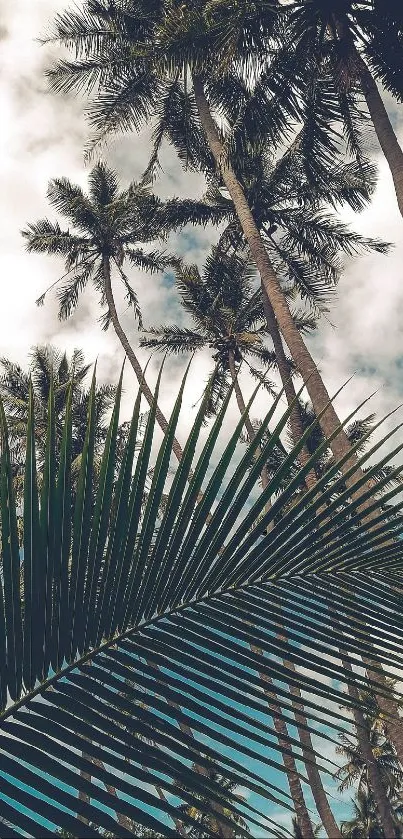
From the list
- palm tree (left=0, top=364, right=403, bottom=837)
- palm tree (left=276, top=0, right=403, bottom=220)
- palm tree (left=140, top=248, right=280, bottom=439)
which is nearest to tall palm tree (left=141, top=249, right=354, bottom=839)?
palm tree (left=140, top=248, right=280, bottom=439)

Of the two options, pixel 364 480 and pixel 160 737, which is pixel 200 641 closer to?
pixel 160 737

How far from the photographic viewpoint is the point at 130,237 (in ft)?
73.8

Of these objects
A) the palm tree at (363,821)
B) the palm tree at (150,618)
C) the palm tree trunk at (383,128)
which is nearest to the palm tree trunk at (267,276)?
the palm tree trunk at (383,128)

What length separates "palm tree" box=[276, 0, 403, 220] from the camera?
9.10m

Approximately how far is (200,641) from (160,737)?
19cm

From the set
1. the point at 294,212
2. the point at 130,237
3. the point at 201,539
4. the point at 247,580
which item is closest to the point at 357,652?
the point at 247,580

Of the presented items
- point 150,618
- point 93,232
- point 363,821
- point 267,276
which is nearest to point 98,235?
point 93,232

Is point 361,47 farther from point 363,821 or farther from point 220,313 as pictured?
point 363,821

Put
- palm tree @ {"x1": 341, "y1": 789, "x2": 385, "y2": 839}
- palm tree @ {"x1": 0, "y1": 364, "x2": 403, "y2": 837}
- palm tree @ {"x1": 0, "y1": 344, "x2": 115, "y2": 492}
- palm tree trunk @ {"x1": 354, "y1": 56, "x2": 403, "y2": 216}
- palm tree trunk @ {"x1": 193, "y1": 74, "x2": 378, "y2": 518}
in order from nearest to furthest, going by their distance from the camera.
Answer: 1. palm tree @ {"x1": 0, "y1": 364, "x2": 403, "y2": 837}
2. palm tree trunk @ {"x1": 354, "y1": 56, "x2": 403, "y2": 216}
3. palm tree trunk @ {"x1": 193, "y1": 74, "x2": 378, "y2": 518}
4. palm tree @ {"x1": 0, "y1": 344, "x2": 115, "y2": 492}
5. palm tree @ {"x1": 341, "y1": 789, "x2": 385, "y2": 839}

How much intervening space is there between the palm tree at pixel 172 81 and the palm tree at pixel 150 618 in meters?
9.59

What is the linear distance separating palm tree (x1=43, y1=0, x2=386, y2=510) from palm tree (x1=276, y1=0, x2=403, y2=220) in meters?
0.88

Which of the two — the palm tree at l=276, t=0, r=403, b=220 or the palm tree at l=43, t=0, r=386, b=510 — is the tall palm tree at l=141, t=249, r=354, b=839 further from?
the palm tree at l=276, t=0, r=403, b=220

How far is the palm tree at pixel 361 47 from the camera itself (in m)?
9.10

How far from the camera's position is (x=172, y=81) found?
15047 mm
